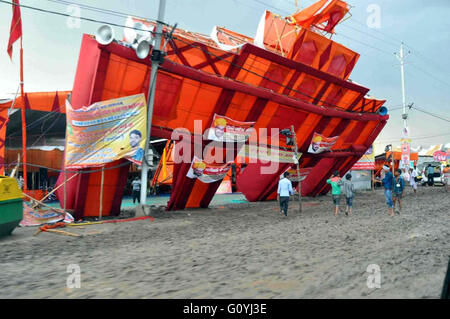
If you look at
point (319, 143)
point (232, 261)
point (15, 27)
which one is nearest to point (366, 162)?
point (319, 143)

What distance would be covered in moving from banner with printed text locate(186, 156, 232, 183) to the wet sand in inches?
187

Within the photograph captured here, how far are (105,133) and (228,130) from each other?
5.26 m

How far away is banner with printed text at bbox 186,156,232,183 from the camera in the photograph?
44.5 feet

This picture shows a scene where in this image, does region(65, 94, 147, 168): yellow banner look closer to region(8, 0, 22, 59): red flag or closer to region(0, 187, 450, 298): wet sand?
region(0, 187, 450, 298): wet sand

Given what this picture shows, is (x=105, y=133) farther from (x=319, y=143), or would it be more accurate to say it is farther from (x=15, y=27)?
(x=319, y=143)

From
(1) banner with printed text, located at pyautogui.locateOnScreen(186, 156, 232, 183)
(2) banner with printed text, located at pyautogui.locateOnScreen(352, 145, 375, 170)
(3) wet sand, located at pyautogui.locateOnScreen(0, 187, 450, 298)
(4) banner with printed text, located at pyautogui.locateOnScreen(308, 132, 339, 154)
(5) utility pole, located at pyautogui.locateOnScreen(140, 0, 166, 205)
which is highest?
(5) utility pole, located at pyautogui.locateOnScreen(140, 0, 166, 205)

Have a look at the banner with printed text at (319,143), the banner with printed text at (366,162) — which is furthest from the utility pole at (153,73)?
the banner with printed text at (366,162)

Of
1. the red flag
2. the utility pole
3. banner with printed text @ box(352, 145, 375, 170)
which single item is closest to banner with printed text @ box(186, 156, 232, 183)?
the utility pole

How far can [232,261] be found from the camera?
5.36 meters

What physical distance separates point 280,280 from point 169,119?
979 centimetres

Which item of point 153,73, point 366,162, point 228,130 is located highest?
point 153,73

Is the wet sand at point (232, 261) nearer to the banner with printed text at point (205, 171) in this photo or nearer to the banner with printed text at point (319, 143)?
the banner with printed text at point (205, 171)

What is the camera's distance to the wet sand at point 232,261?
384 centimetres

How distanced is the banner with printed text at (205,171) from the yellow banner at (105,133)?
2979 millimetres
